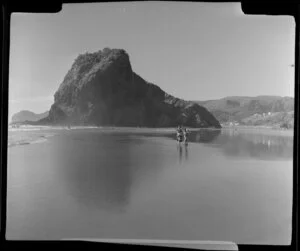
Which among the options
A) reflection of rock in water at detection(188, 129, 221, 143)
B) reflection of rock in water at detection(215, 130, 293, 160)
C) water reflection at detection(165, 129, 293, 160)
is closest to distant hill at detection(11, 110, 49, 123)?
water reflection at detection(165, 129, 293, 160)

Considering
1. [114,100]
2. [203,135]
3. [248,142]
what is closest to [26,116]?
[114,100]

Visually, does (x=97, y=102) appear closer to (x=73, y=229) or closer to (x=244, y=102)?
(x=73, y=229)

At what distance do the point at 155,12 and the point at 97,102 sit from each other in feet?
2.18

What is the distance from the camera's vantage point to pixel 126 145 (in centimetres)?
157

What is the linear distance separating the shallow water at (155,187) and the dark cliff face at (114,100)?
0.37 ft

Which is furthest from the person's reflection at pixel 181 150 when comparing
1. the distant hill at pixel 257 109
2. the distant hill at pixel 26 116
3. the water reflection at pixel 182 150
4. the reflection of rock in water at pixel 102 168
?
the distant hill at pixel 26 116

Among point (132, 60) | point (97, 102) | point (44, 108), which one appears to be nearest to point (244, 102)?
point (132, 60)

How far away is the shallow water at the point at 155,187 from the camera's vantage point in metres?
1.44

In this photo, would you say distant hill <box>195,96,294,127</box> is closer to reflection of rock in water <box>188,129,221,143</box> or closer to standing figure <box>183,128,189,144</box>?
reflection of rock in water <box>188,129,221,143</box>

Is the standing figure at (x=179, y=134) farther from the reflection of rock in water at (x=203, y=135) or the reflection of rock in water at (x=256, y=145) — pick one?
the reflection of rock in water at (x=256, y=145)

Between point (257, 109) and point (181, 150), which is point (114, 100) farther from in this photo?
point (257, 109)

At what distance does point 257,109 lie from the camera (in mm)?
1546

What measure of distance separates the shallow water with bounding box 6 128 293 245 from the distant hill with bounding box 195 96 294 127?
94 mm

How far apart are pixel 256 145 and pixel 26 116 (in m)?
1.44
